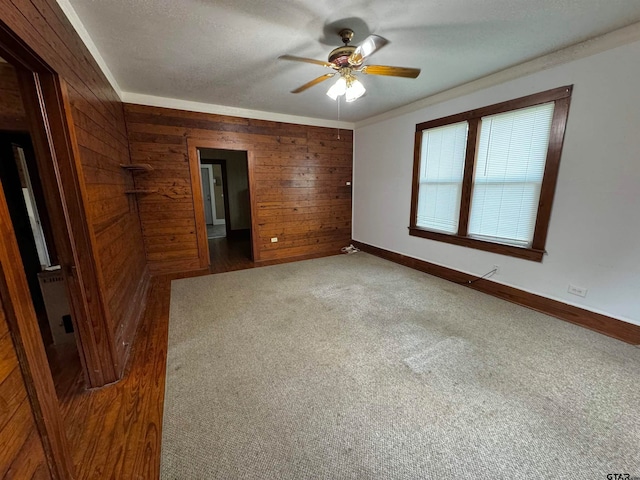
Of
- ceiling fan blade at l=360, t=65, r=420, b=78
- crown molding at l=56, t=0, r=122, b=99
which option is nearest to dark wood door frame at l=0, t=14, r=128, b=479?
crown molding at l=56, t=0, r=122, b=99

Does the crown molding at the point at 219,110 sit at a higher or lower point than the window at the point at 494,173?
higher

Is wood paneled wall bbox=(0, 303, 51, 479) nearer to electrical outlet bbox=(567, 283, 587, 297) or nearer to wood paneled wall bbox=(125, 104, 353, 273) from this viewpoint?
wood paneled wall bbox=(125, 104, 353, 273)

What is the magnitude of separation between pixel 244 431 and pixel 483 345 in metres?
1.93

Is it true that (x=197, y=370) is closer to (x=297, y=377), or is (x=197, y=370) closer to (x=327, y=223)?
(x=297, y=377)

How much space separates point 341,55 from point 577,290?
3.05 meters

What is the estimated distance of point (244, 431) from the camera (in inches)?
55.1

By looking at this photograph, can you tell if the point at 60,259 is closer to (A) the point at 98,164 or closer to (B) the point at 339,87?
(A) the point at 98,164

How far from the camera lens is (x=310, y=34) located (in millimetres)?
2062

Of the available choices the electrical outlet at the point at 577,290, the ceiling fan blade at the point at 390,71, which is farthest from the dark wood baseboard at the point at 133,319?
the electrical outlet at the point at 577,290

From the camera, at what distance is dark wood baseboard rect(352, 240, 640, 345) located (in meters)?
2.20

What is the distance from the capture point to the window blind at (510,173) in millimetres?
2648

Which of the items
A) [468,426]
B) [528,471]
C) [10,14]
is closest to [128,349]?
[10,14]

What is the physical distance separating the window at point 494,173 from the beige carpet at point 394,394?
0.91 meters

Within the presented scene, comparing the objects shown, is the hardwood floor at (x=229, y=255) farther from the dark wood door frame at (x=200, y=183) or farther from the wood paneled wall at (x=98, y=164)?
the wood paneled wall at (x=98, y=164)
